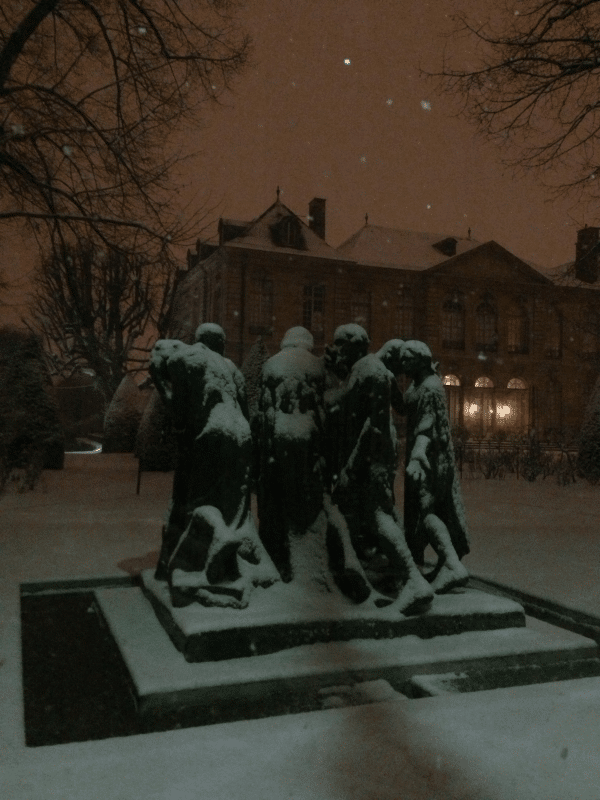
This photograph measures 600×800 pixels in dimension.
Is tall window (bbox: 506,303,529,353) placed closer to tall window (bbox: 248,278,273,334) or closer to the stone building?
the stone building

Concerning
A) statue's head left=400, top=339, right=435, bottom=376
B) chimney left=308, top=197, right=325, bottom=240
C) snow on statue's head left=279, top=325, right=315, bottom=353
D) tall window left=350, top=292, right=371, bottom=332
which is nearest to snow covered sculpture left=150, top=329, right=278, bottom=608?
snow on statue's head left=279, top=325, right=315, bottom=353

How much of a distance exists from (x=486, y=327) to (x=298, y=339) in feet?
115

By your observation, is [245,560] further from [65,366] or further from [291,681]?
[65,366]

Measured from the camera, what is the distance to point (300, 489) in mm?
4992

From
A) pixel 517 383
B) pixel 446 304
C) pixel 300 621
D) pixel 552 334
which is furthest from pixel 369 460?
pixel 552 334

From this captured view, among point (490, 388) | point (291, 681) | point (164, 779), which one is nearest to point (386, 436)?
point (291, 681)

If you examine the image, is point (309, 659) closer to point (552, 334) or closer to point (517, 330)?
point (517, 330)

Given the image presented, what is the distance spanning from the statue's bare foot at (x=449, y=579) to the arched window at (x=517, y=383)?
34.9 metres

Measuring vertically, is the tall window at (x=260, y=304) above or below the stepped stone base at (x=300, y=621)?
above

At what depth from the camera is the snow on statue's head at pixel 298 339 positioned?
5.37 m

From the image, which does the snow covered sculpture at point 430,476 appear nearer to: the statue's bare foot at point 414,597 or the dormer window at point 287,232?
the statue's bare foot at point 414,597

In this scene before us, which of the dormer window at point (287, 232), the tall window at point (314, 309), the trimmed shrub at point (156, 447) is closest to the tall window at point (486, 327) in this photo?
the tall window at point (314, 309)

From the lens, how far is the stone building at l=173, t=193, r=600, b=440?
3109 centimetres

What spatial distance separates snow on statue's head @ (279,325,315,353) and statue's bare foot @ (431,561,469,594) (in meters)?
1.79
